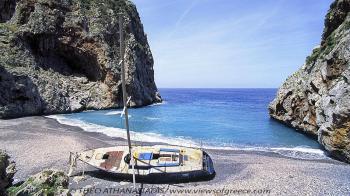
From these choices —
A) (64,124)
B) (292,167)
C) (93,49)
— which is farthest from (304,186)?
(93,49)

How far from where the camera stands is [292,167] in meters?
27.5

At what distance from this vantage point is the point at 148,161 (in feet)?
78.8

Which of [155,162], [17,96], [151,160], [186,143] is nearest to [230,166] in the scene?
[155,162]

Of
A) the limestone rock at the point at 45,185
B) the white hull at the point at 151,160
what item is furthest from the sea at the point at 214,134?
the limestone rock at the point at 45,185

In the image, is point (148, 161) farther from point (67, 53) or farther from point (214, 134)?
point (67, 53)

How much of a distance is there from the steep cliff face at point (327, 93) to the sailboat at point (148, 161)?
1323cm

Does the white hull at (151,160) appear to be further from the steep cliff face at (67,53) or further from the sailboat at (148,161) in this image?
the steep cliff face at (67,53)

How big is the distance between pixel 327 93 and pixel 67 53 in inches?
2382

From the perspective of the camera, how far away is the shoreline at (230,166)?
22.8 meters

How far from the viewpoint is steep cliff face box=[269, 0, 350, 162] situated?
96.2 ft

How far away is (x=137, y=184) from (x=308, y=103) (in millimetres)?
29091

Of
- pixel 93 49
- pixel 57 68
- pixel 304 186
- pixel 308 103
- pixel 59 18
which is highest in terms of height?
pixel 59 18

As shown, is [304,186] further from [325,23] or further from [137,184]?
[325,23]

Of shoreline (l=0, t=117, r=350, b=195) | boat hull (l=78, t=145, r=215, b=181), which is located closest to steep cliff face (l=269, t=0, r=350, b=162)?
shoreline (l=0, t=117, r=350, b=195)
